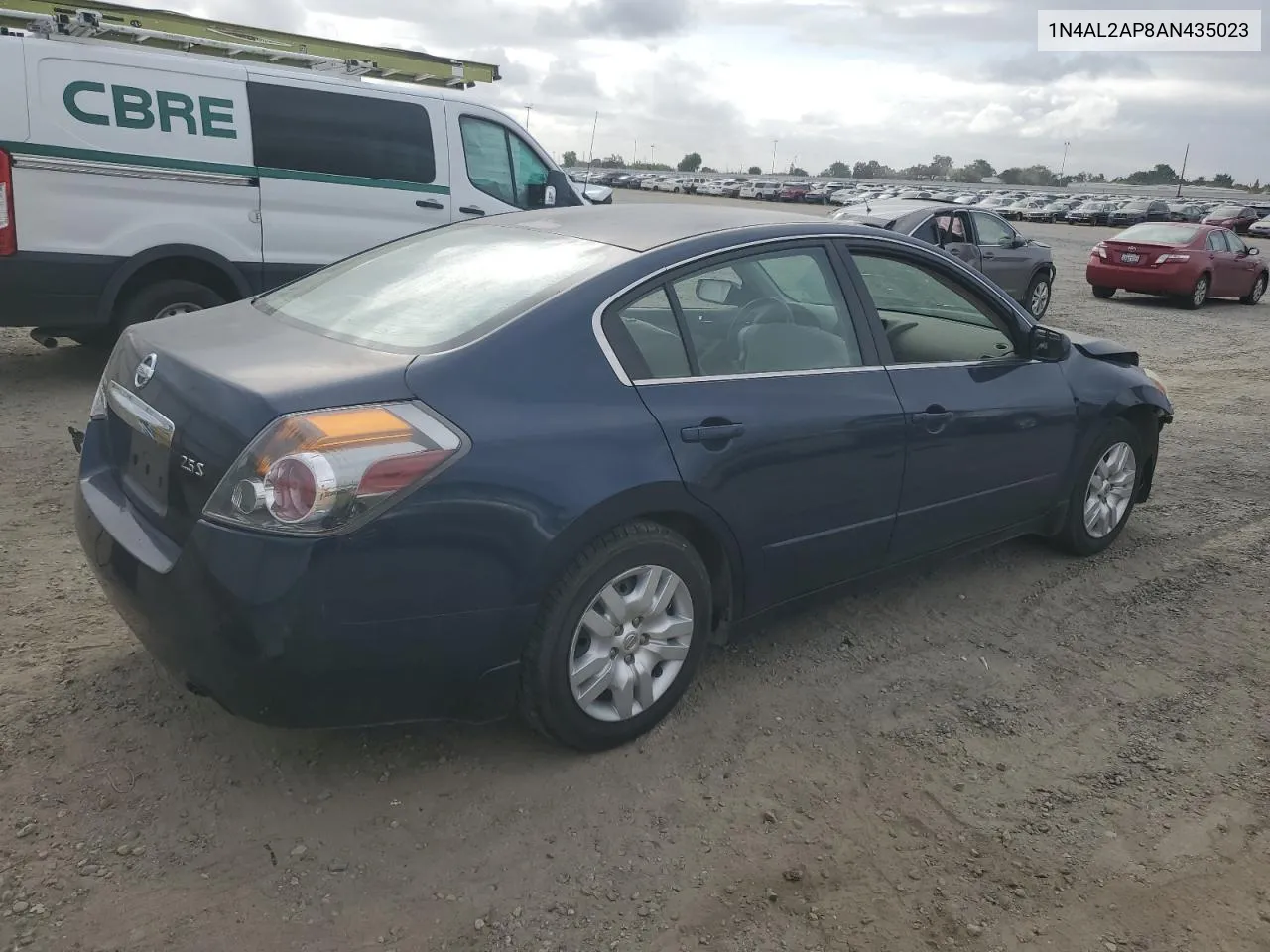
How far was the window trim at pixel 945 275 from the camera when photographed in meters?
3.72

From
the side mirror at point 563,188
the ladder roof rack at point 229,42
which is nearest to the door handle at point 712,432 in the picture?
the ladder roof rack at point 229,42

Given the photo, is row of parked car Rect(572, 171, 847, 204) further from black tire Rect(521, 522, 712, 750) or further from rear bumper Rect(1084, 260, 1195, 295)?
black tire Rect(521, 522, 712, 750)

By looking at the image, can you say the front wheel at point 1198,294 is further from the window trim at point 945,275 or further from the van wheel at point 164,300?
the van wheel at point 164,300

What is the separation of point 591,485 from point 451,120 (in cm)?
630

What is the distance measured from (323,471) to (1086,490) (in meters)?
3.65

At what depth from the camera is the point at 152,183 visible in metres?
6.86

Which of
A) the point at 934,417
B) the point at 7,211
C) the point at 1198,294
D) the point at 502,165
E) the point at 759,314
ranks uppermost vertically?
the point at 502,165

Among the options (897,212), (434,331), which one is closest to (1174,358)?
(897,212)

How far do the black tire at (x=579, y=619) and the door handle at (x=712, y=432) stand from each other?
0.28 m

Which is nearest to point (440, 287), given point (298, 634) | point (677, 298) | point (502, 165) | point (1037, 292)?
point (677, 298)

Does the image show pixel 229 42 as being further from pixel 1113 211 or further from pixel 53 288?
pixel 1113 211

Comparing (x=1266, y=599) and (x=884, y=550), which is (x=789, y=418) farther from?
(x=1266, y=599)

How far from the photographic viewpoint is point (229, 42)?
9.35 m

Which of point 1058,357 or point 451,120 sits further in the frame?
point 451,120
